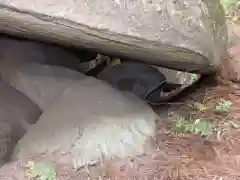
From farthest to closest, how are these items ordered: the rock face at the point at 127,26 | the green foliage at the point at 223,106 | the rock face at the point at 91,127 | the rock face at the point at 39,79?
the rock face at the point at 39,79, the green foliage at the point at 223,106, the rock face at the point at 91,127, the rock face at the point at 127,26

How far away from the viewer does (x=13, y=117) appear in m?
2.34

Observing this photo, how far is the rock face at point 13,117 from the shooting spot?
225 centimetres

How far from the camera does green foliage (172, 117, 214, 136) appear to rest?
2146mm

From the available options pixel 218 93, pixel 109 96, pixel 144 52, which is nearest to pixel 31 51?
pixel 109 96

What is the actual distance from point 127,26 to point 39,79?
61 cm

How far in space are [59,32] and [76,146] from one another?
1.46 ft

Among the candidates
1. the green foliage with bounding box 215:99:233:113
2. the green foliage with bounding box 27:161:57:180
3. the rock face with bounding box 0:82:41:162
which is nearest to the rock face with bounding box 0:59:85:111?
the rock face with bounding box 0:82:41:162

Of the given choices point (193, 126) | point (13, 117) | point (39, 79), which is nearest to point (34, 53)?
point (39, 79)

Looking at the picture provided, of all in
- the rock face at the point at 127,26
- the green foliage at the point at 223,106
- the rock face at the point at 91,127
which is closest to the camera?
the rock face at the point at 127,26

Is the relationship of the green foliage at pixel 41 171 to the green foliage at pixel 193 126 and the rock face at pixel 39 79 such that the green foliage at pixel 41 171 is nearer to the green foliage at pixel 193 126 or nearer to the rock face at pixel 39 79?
the rock face at pixel 39 79

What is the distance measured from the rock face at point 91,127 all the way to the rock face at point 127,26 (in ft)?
0.75

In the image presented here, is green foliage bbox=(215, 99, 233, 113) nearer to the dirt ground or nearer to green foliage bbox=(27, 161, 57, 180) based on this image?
the dirt ground

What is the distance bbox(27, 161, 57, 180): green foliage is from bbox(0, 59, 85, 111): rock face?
34 cm

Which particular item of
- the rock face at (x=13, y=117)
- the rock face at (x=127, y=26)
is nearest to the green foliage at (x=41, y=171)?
the rock face at (x=13, y=117)
